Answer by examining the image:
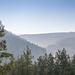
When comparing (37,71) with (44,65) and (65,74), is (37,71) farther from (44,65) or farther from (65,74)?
(65,74)

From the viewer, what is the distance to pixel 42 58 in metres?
38.5

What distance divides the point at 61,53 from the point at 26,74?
10850mm

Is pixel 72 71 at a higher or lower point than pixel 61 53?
lower

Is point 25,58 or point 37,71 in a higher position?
point 25,58

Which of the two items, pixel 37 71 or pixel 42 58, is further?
pixel 42 58

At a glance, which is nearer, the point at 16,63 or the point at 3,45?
the point at 3,45

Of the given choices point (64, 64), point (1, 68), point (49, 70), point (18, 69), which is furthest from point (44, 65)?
point (1, 68)

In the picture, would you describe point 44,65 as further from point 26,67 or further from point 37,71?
point 26,67

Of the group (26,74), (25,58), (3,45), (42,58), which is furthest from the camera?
(42,58)

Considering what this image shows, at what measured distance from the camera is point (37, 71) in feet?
118

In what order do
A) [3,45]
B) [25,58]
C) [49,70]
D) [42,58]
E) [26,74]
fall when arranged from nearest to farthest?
[3,45], [26,74], [25,58], [49,70], [42,58]

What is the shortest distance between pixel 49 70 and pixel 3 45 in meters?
22.9

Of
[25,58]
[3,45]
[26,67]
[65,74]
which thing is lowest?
[65,74]

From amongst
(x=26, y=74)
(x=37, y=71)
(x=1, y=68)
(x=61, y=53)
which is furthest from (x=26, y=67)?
(x=1, y=68)
